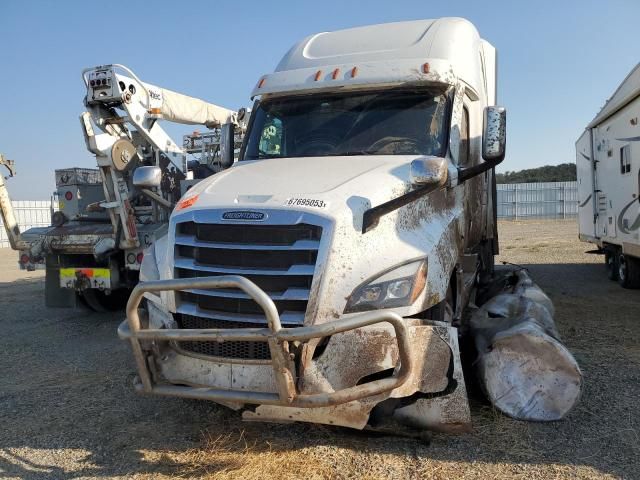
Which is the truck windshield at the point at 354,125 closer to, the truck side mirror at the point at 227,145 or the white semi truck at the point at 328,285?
the white semi truck at the point at 328,285

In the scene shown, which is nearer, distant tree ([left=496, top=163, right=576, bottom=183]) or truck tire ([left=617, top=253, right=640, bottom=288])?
truck tire ([left=617, top=253, right=640, bottom=288])

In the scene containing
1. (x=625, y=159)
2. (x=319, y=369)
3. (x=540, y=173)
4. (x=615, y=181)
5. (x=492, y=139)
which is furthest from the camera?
(x=540, y=173)

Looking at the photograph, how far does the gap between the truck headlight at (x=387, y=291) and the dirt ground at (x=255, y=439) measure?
108cm

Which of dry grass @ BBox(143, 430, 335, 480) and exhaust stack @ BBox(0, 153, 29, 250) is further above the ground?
exhaust stack @ BBox(0, 153, 29, 250)

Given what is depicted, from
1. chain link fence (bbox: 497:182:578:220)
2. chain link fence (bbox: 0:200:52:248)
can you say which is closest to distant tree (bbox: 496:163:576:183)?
chain link fence (bbox: 497:182:578:220)

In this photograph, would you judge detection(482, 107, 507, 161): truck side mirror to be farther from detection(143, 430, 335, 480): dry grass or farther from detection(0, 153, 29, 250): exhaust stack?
detection(0, 153, 29, 250): exhaust stack

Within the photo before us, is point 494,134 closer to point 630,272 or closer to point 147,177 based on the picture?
point 147,177

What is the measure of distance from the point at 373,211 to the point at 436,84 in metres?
1.79

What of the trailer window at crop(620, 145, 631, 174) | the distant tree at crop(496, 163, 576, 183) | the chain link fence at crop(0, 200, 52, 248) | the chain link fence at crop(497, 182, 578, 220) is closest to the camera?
the trailer window at crop(620, 145, 631, 174)

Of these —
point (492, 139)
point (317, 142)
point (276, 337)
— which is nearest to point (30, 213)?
point (317, 142)

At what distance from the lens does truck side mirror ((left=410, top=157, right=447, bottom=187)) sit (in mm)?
3859

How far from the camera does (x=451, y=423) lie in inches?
142

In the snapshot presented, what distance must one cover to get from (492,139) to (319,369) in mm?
2530

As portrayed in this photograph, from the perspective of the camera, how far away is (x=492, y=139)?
4617mm
